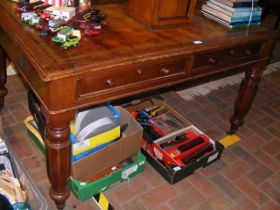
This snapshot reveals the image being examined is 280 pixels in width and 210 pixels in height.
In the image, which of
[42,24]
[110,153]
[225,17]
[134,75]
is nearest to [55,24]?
[42,24]

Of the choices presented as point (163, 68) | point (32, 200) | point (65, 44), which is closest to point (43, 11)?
point (65, 44)

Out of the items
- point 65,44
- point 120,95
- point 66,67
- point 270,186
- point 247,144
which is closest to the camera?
point 66,67

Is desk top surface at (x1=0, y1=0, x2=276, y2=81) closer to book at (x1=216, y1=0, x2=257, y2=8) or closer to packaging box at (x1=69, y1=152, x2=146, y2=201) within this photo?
book at (x1=216, y1=0, x2=257, y2=8)

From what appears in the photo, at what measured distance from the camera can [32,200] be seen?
153cm

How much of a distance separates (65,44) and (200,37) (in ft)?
2.37

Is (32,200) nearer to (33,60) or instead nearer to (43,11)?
(33,60)

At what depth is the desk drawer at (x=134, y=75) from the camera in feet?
4.11

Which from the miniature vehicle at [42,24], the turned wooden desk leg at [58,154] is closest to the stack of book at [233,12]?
the miniature vehicle at [42,24]

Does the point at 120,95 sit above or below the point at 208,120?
above

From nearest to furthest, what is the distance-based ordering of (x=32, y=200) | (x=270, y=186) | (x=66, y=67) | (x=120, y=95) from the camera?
(x=66, y=67)
(x=120, y=95)
(x=32, y=200)
(x=270, y=186)

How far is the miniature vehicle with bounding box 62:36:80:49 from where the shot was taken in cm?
125

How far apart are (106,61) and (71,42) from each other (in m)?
0.17

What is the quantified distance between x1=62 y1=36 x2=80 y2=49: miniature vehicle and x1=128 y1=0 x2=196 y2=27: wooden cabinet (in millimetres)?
450

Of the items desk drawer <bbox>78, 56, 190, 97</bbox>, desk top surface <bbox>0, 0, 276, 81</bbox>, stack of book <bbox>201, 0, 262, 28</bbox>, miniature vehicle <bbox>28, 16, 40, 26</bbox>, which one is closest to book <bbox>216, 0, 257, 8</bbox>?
stack of book <bbox>201, 0, 262, 28</bbox>
